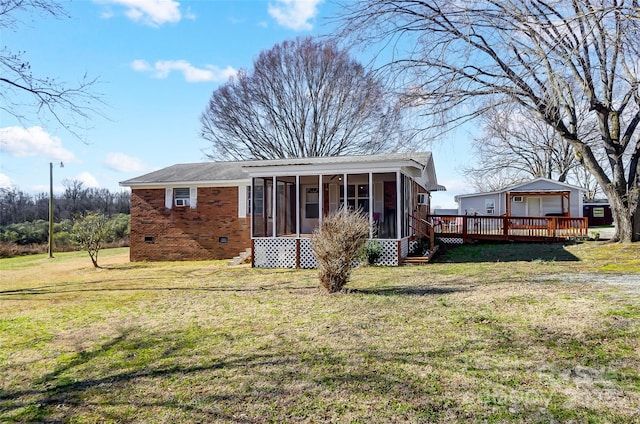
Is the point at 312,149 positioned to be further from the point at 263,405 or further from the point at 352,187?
the point at 263,405

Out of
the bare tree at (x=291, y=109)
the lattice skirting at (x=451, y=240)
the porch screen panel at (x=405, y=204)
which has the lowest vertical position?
the lattice skirting at (x=451, y=240)

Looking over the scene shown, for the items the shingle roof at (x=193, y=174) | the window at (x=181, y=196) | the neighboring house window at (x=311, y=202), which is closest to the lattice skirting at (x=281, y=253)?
the neighboring house window at (x=311, y=202)

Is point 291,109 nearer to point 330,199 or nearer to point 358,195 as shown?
point 330,199

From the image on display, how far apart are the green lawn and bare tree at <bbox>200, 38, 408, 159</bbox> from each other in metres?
16.9

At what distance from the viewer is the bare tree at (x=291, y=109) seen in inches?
945

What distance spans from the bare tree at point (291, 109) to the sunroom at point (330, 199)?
774 centimetres

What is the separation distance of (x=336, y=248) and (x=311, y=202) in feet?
28.6

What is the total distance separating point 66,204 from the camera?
46.5m

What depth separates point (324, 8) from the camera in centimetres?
868

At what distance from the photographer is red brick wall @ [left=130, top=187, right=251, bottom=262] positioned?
17125 millimetres

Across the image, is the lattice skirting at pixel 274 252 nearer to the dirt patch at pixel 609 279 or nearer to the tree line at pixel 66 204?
the dirt patch at pixel 609 279

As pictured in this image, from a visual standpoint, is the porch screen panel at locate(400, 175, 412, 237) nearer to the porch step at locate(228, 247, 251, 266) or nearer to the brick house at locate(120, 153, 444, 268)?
the brick house at locate(120, 153, 444, 268)

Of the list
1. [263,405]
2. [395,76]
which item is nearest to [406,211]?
[395,76]

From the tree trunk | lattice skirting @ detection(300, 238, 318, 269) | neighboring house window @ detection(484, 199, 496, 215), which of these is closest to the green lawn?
lattice skirting @ detection(300, 238, 318, 269)
